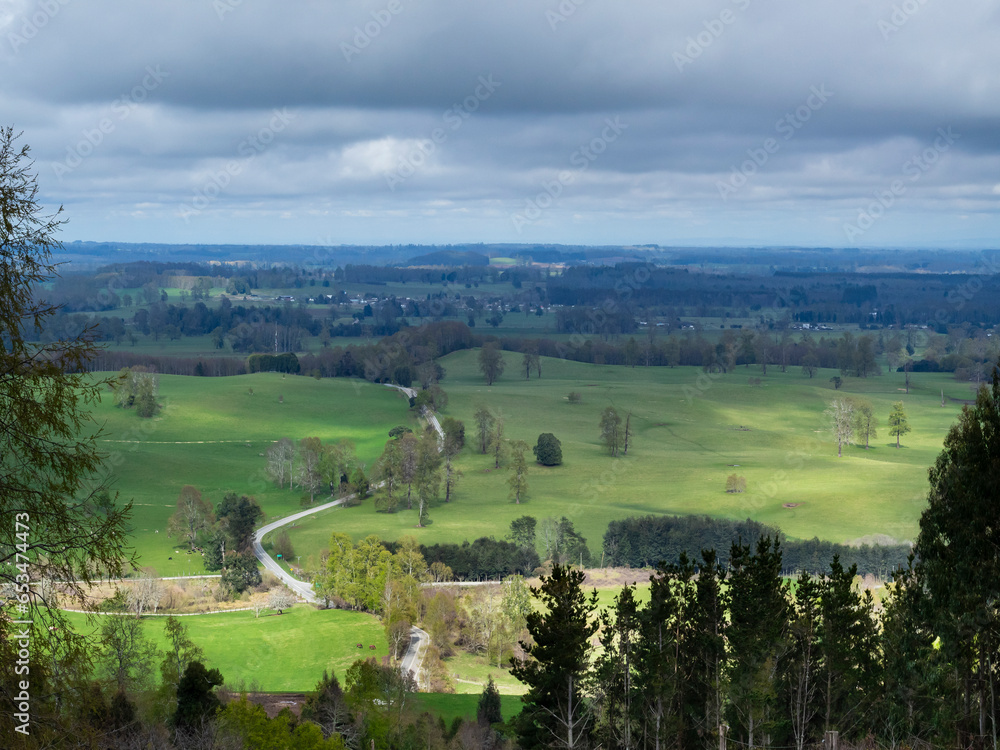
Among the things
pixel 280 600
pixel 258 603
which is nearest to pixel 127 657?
pixel 280 600

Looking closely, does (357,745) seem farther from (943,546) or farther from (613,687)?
(943,546)

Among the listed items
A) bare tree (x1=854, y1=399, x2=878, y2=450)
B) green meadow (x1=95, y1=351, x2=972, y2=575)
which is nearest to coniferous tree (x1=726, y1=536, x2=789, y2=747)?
green meadow (x1=95, y1=351, x2=972, y2=575)

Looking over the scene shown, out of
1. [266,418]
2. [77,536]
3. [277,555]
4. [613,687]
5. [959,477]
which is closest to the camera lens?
[77,536]

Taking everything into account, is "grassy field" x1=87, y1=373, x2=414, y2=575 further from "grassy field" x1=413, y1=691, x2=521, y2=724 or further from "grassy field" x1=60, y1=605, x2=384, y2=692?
"grassy field" x1=413, y1=691, x2=521, y2=724

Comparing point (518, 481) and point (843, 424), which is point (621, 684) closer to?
point (518, 481)

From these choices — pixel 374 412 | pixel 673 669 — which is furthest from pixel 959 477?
pixel 374 412
